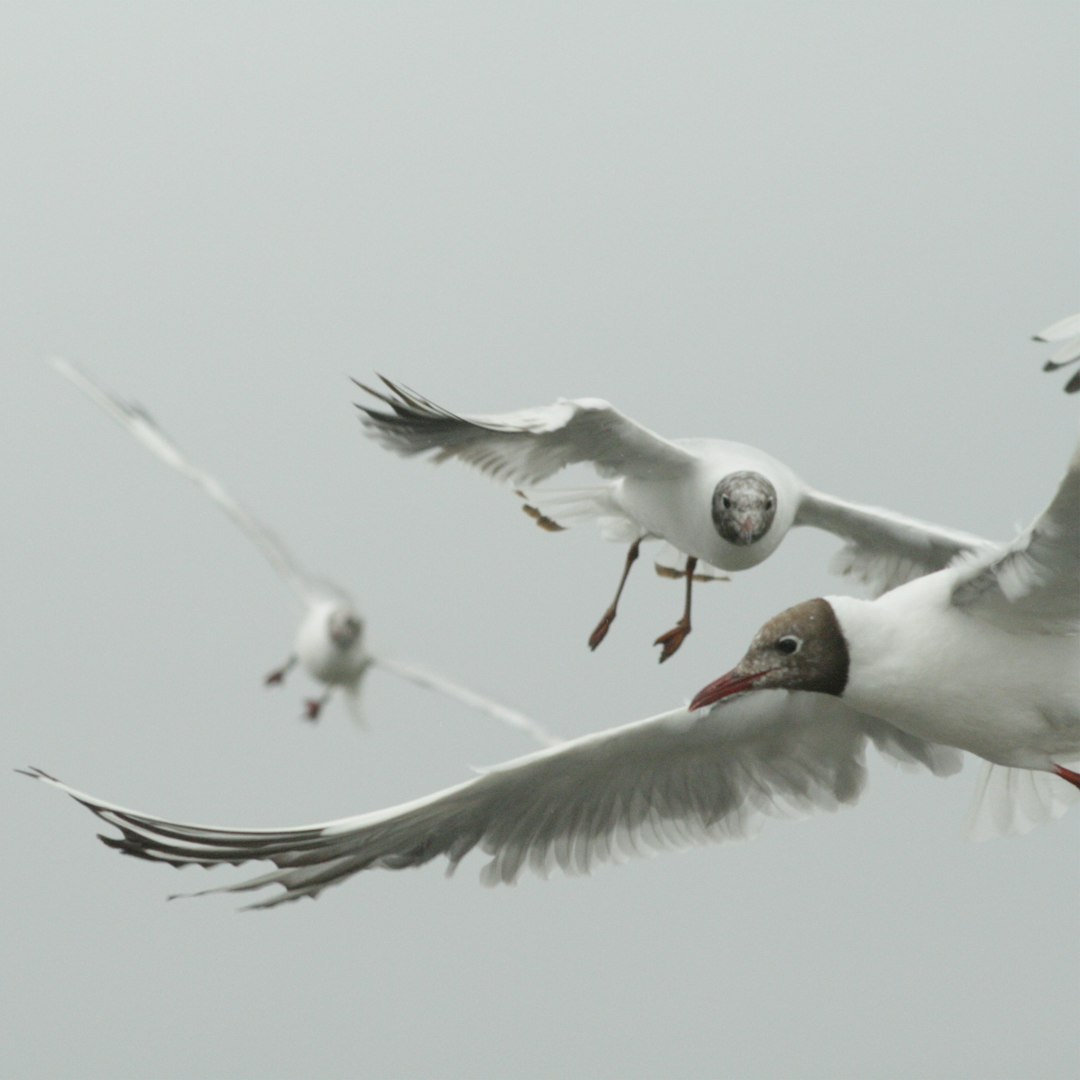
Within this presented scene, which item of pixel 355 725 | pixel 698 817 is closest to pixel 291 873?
pixel 698 817

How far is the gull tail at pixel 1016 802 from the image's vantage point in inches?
205

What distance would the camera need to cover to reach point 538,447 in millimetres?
6195

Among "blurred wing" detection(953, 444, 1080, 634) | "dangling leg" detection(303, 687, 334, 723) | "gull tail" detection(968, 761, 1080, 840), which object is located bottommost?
"dangling leg" detection(303, 687, 334, 723)

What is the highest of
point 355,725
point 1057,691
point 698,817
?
point 1057,691

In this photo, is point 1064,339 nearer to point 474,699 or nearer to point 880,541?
point 880,541

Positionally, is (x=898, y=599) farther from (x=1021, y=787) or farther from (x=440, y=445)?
(x=440, y=445)

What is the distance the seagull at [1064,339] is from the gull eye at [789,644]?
35.9 inches

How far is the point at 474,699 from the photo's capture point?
29.9 ft

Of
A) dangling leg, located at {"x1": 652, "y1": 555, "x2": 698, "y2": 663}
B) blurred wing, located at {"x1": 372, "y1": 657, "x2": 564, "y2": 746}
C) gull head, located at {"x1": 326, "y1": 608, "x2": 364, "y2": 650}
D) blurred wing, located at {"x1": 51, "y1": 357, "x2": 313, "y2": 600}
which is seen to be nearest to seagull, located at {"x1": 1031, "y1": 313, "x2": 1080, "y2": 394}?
dangling leg, located at {"x1": 652, "y1": 555, "x2": 698, "y2": 663}

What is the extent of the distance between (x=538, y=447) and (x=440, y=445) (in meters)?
0.37

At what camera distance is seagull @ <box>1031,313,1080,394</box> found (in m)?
3.68

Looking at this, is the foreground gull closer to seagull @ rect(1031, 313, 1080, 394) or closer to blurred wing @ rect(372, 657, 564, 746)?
seagull @ rect(1031, 313, 1080, 394)

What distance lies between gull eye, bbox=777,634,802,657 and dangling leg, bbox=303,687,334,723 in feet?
26.0

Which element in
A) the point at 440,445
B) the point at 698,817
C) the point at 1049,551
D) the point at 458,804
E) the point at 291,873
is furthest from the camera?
the point at 440,445
